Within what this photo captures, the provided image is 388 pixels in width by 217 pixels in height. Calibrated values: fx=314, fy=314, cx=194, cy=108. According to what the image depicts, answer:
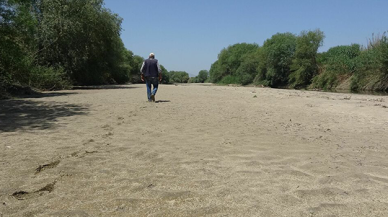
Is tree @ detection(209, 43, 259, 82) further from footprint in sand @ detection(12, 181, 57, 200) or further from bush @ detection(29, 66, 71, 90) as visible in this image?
footprint in sand @ detection(12, 181, 57, 200)

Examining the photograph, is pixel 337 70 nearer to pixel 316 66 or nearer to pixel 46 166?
pixel 316 66

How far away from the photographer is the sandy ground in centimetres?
334

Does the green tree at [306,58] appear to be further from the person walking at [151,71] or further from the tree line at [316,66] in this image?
the person walking at [151,71]

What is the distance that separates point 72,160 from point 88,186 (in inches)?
49.0

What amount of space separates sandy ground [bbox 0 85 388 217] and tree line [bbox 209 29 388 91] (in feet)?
122

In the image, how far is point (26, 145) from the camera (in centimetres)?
591

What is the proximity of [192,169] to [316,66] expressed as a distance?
187 ft

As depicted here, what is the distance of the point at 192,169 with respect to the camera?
14.9 ft

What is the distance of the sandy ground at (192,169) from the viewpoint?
334 cm

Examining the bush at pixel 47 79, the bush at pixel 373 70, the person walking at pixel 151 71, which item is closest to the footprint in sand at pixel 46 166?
the person walking at pixel 151 71

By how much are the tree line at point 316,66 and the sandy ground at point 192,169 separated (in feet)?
122

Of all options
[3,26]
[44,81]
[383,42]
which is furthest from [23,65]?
[383,42]

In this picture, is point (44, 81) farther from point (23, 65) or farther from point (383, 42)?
point (383, 42)

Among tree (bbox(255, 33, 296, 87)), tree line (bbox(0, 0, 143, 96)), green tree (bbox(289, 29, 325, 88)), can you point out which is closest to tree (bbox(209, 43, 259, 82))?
tree (bbox(255, 33, 296, 87))
